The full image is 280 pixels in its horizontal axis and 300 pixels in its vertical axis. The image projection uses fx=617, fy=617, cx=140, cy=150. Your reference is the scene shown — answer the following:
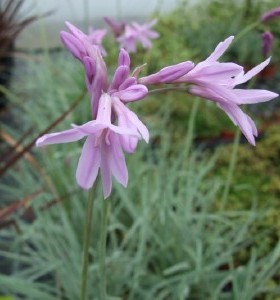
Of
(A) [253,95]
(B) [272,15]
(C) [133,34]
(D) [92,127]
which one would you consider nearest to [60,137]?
(D) [92,127]

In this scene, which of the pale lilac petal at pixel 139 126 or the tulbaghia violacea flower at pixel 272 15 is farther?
the tulbaghia violacea flower at pixel 272 15

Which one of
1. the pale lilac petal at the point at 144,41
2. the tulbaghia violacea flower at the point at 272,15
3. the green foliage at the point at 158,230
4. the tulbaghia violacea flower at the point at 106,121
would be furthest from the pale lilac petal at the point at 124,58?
the pale lilac petal at the point at 144,41

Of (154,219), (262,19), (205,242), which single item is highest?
(262,19)

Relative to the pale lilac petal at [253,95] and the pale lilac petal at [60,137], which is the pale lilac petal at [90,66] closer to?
the pale lilac petal at [60,137]

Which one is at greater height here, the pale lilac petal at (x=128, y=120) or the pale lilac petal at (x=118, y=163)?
the pale lilac petal at (x=128, y=120)

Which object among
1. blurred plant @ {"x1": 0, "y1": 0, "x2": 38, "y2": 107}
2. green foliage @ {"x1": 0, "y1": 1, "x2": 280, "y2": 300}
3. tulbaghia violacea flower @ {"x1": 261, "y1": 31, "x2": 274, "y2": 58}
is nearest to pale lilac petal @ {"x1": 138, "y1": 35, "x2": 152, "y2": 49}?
green foliage @ {"x1": 0, "y1": 1, "x2": 280, "y2": 300}

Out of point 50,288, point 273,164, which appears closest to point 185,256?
point 50,288

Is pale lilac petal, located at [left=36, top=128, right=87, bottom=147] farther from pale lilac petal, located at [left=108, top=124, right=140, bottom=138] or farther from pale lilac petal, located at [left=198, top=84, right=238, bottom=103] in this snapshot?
pale lilac petal, located at [left=198, top=84, right=238, bottom=103]

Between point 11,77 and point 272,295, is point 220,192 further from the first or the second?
point 11,77
